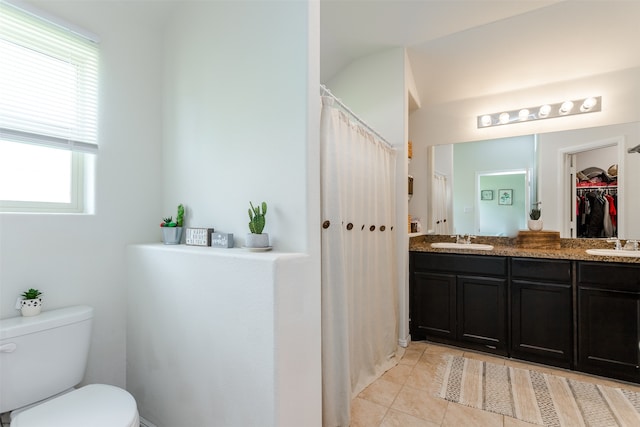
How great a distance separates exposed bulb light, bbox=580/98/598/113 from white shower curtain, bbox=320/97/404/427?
1.79 metres

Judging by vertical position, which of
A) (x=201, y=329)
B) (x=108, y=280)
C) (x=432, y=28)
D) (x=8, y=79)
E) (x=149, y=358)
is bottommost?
(x=149, y=358)

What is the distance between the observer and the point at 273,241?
1.36 meters

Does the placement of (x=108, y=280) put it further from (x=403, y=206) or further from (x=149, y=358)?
(x=403, y=206)

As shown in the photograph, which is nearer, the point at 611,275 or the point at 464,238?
the point at 611,275

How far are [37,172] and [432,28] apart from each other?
9.50 feet

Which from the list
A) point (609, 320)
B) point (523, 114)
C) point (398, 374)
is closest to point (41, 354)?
point (398, 374)

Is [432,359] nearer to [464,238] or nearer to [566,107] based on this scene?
[464,238]

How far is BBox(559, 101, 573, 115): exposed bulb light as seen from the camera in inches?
103

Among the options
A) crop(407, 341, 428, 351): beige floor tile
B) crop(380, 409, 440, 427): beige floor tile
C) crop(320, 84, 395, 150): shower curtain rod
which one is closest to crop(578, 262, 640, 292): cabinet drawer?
crop(407, 341, 428, 351): beige floor tile

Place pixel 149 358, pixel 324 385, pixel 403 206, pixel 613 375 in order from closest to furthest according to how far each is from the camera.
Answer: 1. pixel 324 385
2. pixel 149 358
3. pixel 613 375
4. pixel 403 206

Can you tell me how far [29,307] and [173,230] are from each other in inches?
28.2

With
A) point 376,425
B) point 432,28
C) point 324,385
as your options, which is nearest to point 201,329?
point 324,385

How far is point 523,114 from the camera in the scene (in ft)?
9.21

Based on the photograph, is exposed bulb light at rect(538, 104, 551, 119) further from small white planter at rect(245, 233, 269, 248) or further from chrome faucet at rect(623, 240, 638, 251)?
small white planter at rect(245, 233, 269, 248)
